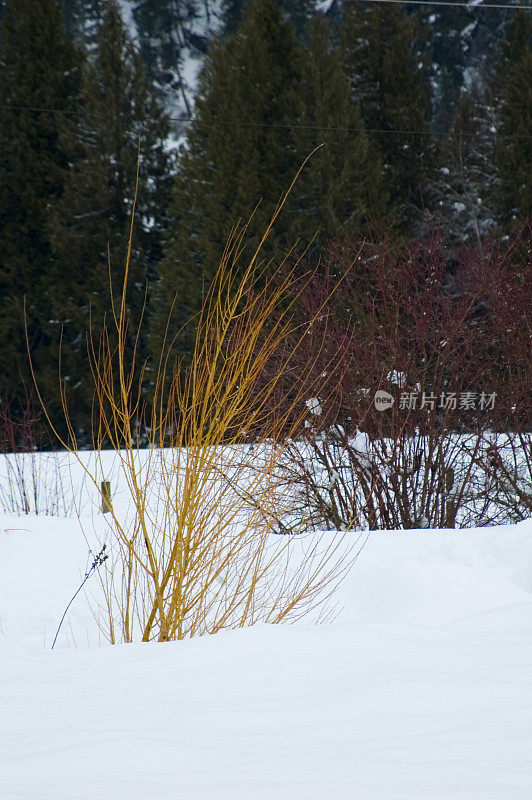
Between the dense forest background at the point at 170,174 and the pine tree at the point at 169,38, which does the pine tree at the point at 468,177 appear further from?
the pine tree at the point at 169,38

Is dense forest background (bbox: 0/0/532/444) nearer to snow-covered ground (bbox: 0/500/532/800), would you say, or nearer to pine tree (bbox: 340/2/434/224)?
pine tree (bbox: 340/2/434/224)

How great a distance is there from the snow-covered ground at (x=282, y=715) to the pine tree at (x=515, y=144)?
12198mm

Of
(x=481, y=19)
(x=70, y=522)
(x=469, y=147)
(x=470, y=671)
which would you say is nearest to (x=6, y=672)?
(x=470, y=671)

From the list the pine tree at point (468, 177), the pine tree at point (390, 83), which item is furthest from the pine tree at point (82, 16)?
the pine tree at point (468, 177)

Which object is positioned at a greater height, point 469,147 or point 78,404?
point 469,147

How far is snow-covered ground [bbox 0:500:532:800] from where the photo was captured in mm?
1749

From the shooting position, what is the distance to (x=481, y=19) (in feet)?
85.1

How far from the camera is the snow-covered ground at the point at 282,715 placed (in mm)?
1749

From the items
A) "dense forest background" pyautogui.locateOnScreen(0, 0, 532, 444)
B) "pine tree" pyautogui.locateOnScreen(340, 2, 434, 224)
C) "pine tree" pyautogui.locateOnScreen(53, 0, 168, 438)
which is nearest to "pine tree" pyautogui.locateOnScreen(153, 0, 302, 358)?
"dense forest background" pyautogui.locateOnScreen(0, 0, 532, 444)

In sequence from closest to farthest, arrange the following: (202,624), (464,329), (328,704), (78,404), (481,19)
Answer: (328,704) → (202,624) → (464,329) → (78,404) → (481,19)

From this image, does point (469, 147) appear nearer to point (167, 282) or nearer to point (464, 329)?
point (167, 282)

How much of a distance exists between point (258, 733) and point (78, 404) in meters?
11.0

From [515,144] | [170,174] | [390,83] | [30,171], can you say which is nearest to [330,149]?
[170,174]

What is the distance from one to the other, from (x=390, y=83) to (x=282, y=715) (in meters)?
15.4
